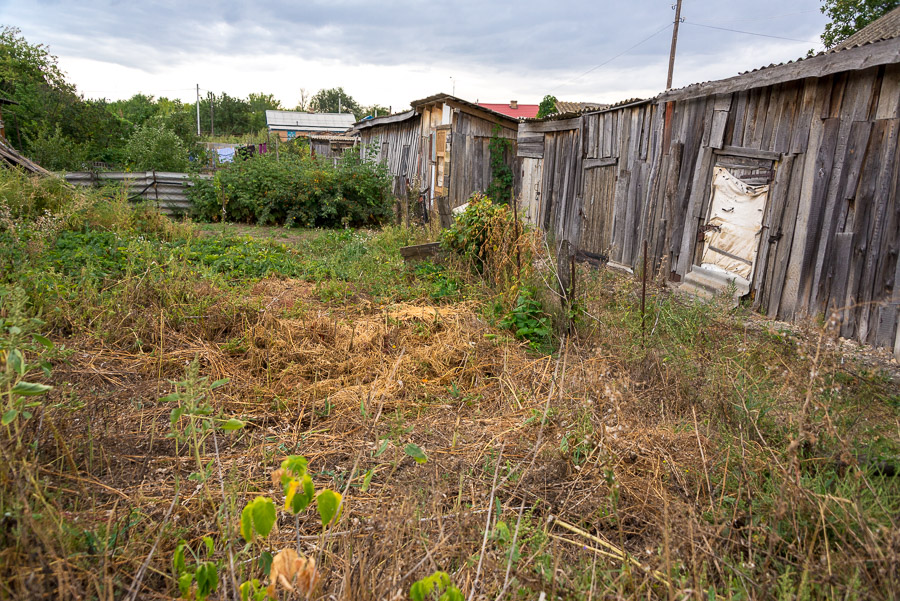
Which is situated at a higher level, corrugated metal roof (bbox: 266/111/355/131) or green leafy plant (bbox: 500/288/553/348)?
corrugated metal roof (bbox: 266/111/355/131)

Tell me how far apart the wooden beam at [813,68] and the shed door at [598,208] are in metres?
1.96

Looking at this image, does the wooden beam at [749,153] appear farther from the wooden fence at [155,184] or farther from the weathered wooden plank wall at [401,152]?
the wooden fence at [155,184]

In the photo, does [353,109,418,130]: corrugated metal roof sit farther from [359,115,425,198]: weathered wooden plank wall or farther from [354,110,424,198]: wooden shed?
[359,115,425,198]: weathered wooden plank wall

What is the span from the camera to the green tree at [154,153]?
558 inches

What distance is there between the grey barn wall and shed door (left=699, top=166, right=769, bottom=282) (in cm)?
12

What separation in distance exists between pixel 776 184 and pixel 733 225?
68cm

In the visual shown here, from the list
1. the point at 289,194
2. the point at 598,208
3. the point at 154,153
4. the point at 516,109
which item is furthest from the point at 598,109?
the point at 516,109

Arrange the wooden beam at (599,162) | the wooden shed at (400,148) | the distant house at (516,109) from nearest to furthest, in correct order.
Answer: the wooden beam at (599,162)
the wooden shed at (400,148)
the distant house at (516,109)

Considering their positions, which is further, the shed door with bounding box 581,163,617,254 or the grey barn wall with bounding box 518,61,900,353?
the shed door with bounding box 581,163,617,254

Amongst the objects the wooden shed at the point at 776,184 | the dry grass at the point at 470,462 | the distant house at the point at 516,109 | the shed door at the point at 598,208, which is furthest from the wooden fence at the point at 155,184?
the distant house at the point at 516,109

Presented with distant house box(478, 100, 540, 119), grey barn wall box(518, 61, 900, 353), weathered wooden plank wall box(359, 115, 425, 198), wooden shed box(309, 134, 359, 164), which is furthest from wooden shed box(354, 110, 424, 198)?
distant house box(478, 100, 540, 119)

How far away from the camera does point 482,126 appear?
1215cm

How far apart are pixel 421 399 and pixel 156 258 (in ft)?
12.7

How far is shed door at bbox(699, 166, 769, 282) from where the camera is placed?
6098 millimetres
